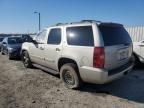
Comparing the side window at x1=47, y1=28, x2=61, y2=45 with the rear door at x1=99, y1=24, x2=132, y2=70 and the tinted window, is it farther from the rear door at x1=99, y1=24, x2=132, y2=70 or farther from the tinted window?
the rear door at x1=99, y1=24, x2=132, y2=70

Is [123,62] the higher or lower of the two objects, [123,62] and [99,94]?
the higher

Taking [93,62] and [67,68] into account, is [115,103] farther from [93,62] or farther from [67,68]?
[67,68]

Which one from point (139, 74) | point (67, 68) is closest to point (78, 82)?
point (67, 68)

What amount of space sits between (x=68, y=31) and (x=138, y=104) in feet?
9.49

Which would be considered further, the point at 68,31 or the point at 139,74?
the point at 139,74

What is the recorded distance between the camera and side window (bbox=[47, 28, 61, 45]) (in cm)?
645

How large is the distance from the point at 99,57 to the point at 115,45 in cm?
71

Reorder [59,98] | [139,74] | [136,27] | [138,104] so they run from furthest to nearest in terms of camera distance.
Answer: [136,27] → [139,74] → [59,98] → [138,104]

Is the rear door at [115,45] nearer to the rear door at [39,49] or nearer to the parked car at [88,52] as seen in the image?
the parked car at [88,52]

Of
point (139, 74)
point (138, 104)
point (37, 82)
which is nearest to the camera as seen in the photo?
point (138, 104)

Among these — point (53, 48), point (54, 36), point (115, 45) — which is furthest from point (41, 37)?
point (115, 45)

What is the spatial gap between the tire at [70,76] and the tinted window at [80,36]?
29.4 inches

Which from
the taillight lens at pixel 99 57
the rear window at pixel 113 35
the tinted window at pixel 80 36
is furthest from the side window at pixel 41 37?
the taillight lens at pixel 99 57

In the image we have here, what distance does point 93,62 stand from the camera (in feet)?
16.6
